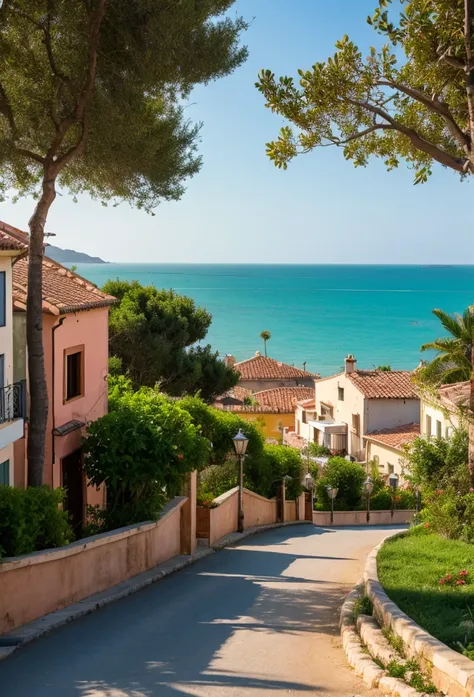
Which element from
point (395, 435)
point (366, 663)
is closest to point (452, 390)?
point (395, 435)

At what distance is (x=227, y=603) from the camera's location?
501 inches

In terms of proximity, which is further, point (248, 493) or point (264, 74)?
point (248, 493)

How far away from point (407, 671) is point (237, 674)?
1790 mm

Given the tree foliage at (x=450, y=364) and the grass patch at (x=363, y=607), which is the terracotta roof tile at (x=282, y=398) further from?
the grass patch at (x=363, y=607)

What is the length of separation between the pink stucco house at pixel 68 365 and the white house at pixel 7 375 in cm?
67

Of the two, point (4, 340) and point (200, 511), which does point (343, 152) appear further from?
point (200, 511)

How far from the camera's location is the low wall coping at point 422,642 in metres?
6.71

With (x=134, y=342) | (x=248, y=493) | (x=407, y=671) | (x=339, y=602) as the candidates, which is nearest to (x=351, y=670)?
(x=407, y=671)

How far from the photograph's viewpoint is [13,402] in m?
15.2

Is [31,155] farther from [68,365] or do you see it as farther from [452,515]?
[452,515]

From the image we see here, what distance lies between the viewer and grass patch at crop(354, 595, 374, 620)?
32.3ft

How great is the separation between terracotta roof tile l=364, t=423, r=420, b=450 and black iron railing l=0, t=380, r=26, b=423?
31.1 meters

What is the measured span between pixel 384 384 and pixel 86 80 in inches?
1539

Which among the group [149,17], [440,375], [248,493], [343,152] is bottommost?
[248,493]
